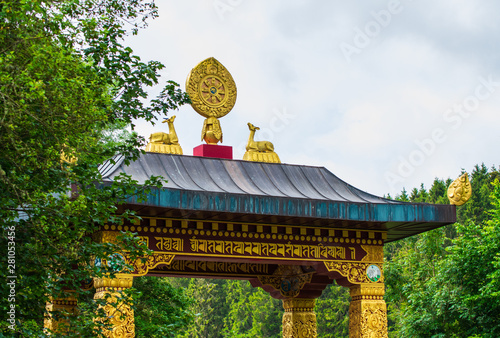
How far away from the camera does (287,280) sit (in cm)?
1355

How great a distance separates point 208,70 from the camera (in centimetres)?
1187

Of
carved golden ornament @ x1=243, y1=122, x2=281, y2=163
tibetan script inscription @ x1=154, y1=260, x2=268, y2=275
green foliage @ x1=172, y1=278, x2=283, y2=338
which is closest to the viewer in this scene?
carved golden ornament @ x1=243, y1=122, x2=281, y2=163

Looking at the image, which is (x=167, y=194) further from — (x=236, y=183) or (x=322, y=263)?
(x=322, y=263)

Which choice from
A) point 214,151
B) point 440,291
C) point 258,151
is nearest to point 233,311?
point 440,291

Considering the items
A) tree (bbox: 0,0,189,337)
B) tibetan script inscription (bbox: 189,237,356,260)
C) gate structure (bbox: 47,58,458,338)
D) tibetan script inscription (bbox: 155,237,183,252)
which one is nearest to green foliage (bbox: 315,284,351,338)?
gate structure (bbox: 47,58,458,338)

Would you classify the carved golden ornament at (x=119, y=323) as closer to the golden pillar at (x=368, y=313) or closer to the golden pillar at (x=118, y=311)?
the golden pillar at (x=118, y=311)

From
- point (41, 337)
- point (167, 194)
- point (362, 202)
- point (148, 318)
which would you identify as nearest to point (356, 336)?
point (362, 202)

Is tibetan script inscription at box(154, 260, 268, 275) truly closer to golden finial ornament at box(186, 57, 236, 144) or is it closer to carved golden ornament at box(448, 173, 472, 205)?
golden finial ornament at box(186, 57, 236, 144)

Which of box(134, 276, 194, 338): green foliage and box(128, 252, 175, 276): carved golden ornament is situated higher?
box(128, 252, 175, 276): carved golden ornament

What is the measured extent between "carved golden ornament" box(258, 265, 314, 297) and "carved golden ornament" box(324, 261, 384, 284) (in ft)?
A: 7.14

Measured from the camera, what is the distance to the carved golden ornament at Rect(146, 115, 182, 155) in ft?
36.7

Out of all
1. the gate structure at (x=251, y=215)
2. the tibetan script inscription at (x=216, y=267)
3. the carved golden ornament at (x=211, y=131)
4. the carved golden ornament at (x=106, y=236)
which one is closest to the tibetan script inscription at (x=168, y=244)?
the gate structure at (x=251, y=215)

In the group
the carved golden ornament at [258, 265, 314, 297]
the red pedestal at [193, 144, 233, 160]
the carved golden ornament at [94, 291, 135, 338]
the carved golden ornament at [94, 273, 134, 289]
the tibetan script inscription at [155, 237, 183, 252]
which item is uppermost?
the red pedestal at [193, 144, 233, 160]

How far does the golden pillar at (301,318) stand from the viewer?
1341cm
